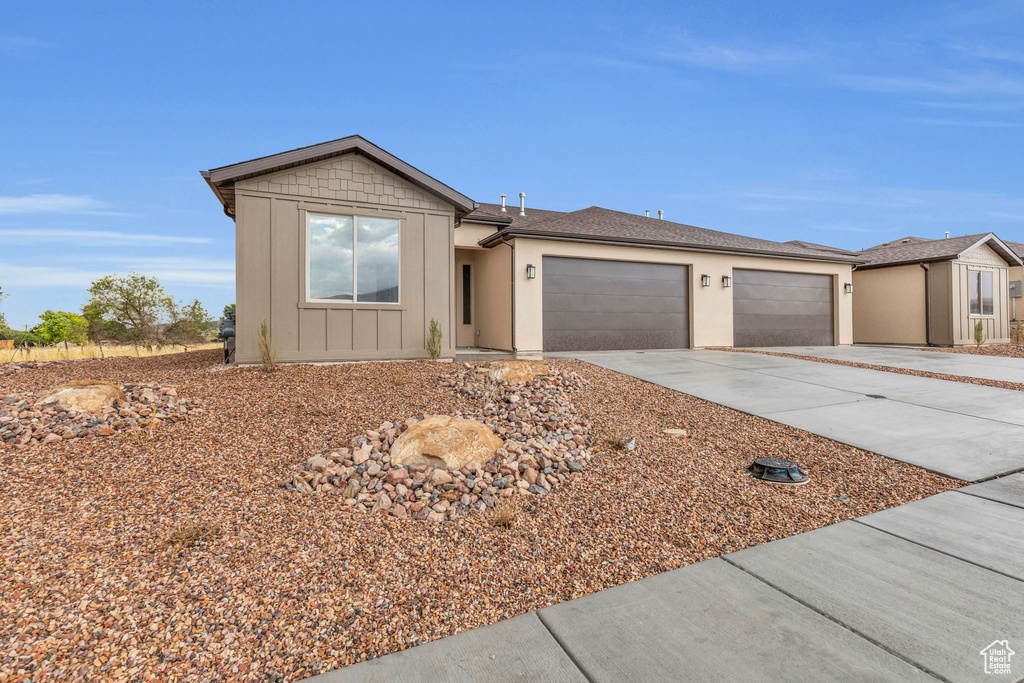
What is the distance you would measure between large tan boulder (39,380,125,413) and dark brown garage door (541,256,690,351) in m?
7.81

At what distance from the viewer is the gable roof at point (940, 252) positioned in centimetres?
1451

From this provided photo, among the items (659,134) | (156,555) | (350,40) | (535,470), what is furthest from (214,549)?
(659,134)

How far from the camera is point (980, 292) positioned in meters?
15.1

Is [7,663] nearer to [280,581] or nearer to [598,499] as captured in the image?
[280,581]

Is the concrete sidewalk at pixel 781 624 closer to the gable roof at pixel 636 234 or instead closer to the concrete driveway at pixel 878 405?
the concrete driveway at pixel 878 405

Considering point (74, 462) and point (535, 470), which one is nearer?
point (74, 462)

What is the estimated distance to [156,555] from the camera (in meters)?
2.35

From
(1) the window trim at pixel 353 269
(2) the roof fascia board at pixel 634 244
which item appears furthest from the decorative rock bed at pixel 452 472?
(2) the roof fascia board at pixel 634 244

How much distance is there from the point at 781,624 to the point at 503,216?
11.4 metres

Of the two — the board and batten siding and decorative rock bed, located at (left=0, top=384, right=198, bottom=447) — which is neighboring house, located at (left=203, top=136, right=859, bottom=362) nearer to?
the board and batten siding

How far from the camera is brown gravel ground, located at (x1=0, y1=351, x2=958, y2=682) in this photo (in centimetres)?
186

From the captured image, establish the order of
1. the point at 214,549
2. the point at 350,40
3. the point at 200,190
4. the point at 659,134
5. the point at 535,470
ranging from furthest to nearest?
the point at 659,134 < the point at 350,40 < the point at 200,190 < the point at 535,470 < the point at 214,549

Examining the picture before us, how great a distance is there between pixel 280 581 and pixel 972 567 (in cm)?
356

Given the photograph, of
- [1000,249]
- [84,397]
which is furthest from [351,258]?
[1000,249]
